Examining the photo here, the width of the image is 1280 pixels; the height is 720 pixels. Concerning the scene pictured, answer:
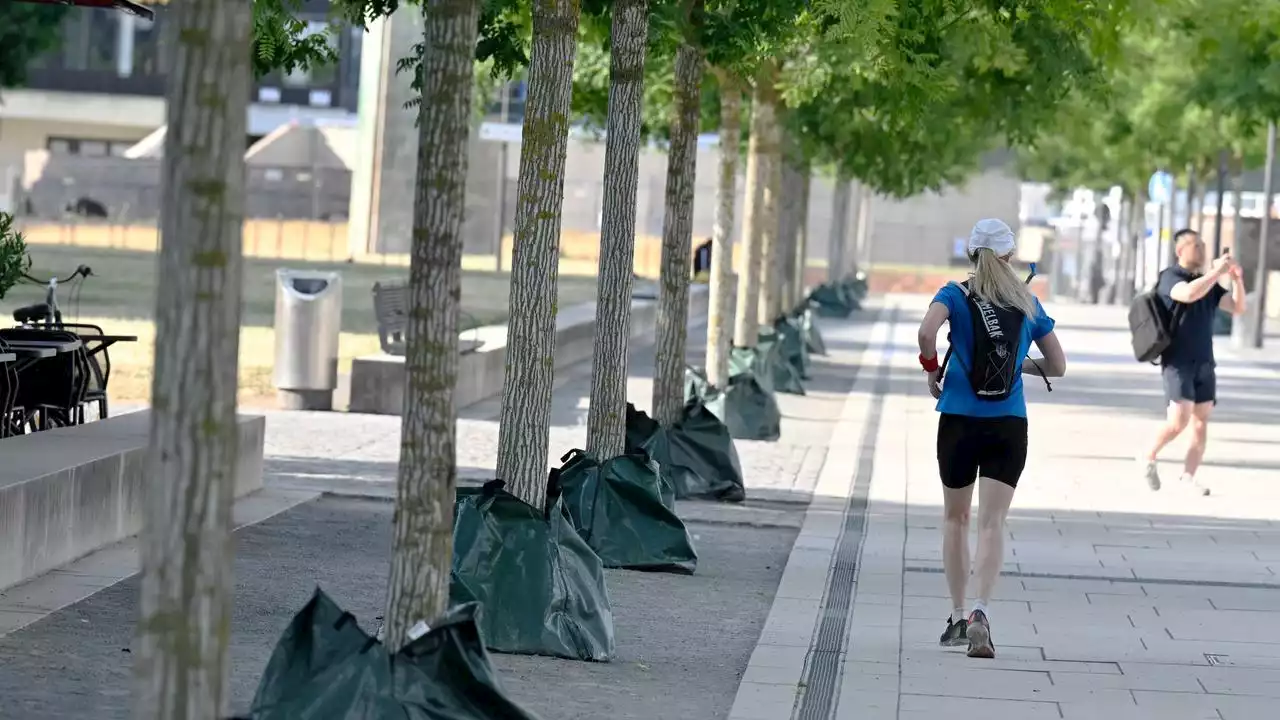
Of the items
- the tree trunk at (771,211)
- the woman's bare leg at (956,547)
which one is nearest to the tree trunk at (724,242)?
the tree trunk at (771,211)

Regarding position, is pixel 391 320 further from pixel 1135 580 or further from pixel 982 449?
pixel 982 449

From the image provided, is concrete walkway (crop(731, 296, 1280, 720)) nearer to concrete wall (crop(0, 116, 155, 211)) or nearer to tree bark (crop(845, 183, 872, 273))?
tree bark (crop(845, 183, 872, 273))

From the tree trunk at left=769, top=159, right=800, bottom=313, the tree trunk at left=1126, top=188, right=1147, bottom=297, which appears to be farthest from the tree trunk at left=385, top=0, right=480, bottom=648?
the tree trunk at left=1126, top=188, right=1147, bottom=297

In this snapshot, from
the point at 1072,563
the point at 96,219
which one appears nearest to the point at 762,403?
the point at 1072,563

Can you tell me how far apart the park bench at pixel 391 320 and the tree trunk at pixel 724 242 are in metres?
2.61

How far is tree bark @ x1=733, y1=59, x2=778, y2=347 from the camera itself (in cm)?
1998

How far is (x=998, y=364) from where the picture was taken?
848cm

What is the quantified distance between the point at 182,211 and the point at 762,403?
13.7 m

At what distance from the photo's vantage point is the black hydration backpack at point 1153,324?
14602mm

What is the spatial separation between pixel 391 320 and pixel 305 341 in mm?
2182

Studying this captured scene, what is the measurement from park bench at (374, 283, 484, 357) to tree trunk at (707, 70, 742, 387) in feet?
8.56

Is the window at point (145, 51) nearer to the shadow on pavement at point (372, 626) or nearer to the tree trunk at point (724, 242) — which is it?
the tree trunk at point (724, 242)

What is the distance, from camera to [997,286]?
28.1ft

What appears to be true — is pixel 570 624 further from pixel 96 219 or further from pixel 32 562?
pixel 96 219
